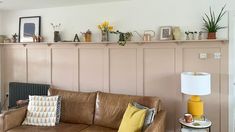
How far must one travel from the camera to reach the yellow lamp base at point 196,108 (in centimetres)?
307

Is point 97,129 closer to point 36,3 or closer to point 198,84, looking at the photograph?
point 198,84

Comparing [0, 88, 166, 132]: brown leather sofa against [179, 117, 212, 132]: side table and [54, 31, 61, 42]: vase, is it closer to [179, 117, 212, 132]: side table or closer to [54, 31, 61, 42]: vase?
[179, 117, 212, 132]: side table

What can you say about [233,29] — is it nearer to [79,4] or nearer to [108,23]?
[108,23]

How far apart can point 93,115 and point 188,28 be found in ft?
6.47

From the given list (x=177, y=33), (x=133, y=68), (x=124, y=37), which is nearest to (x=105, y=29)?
(x=124, y=37)

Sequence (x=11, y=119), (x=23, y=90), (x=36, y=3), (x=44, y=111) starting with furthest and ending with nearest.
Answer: (x=23, y=90) < (x=36, y=3) < (x=44, y=111) < (x=11, y=119)

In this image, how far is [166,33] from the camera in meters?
3.56

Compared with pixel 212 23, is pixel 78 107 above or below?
below

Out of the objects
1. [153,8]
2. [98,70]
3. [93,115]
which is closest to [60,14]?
[98,70]

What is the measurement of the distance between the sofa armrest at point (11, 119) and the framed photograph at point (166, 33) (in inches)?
95.0

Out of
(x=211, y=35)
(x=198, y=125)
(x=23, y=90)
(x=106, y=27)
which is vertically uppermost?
(x=106, y=27)

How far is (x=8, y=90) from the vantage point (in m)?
4.91

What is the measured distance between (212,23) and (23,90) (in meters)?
3.68

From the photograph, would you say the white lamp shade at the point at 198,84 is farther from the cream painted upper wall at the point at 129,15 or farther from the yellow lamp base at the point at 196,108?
the cream painted upper wall at the point at 129,15
